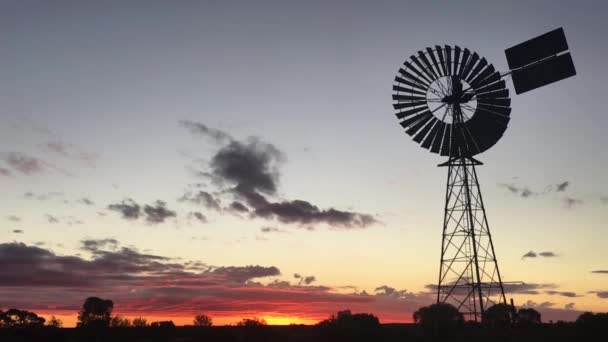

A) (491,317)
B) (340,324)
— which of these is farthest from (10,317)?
(491,317)

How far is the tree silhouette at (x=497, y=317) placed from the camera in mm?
45875

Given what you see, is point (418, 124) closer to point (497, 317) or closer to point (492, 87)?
point (492, 87)

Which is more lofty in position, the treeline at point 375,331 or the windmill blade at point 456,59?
the windmill blade at point 456,59

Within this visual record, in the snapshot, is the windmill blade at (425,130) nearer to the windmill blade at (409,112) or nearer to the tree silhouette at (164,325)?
the windmill blade at (409,112)

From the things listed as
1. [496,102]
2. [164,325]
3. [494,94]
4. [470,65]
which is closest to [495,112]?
[496,102]

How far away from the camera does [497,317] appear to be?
159 ft

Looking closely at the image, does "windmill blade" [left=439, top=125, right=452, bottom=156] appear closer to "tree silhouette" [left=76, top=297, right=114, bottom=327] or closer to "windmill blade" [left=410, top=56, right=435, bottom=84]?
"windmill blade" [left=410, top=56, right=435, bottom=84]

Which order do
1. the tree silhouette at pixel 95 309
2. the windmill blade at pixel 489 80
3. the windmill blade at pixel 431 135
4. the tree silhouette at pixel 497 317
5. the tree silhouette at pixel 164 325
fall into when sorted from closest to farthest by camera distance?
1. the tree silhouette at pixel 497 317
2. the windmill blade at pixel 489 80
3. the windmill blade at pixel 431 135
4. the tree silhouette at pixel 164 325
5. the tree silhouette at pixel 95 309

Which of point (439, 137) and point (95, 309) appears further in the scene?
point (95, 309)

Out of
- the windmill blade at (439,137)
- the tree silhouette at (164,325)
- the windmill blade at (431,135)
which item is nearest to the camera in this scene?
the windmill blade at (439,137)

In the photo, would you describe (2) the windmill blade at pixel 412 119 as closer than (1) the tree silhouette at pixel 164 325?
Yes

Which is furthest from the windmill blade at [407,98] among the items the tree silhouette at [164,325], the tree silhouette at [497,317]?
the tree silhouette at [164,325]

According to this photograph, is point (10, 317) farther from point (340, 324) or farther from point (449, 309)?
point (449, 309)

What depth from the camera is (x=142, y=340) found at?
182 ft
